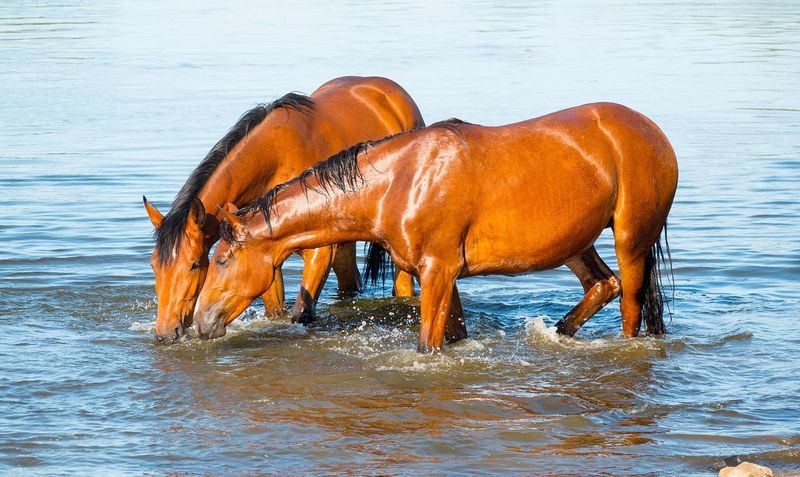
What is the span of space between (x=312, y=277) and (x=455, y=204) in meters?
1.77

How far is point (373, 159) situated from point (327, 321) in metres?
2.18

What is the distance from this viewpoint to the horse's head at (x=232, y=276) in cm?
725

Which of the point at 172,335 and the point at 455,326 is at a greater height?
the point at 172,335

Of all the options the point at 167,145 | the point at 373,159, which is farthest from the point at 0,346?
the point at 167,145

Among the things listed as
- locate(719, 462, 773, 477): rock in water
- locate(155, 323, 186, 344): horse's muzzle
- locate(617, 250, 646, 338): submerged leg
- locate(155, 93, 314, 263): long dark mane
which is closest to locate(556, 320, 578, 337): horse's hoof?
locate(617, 250, 646, 338): submerged leg

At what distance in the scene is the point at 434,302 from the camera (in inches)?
286

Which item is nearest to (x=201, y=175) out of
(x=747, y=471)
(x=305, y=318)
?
(x=305, y=318)

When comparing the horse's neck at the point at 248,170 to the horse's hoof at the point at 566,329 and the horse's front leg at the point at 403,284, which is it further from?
the horse's hoof at the point at 566,329

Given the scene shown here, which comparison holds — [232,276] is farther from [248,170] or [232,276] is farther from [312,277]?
[312,277]

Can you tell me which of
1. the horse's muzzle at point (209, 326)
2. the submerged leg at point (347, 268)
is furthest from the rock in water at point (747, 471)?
the submerged leg at point (347, 268)

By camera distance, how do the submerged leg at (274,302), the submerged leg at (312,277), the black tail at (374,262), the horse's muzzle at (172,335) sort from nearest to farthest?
1. the horse's muzzle at (172,335)
2. the submerged leg at (312,277)
3. the submerged leg at (274,302)
4. the black tail at (374,262)

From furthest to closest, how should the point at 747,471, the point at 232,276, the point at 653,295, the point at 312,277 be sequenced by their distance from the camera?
the point at 312,277 → the point at 653,295 → the point at 232,276 → the point at 747,471

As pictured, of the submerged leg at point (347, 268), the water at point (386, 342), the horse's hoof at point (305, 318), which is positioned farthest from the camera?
the submerged leg at point (347, 268)

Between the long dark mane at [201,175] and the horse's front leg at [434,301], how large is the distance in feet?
5.26
